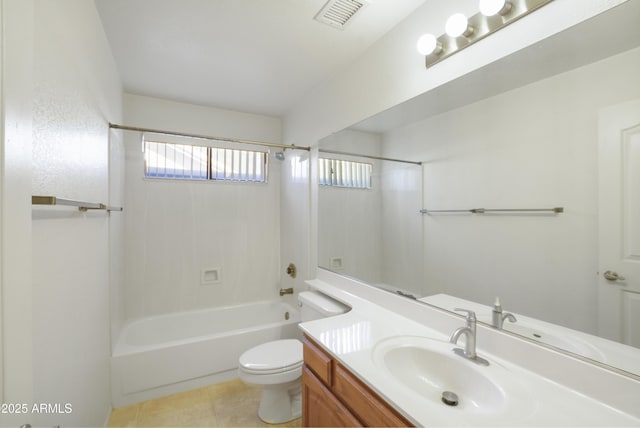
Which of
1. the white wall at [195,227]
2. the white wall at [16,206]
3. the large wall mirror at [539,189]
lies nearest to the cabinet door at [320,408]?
the large wall mirror at [539,189]

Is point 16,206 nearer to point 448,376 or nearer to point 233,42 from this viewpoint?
point 448,376

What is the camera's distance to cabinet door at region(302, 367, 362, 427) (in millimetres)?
1014

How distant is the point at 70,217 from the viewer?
1.12 m

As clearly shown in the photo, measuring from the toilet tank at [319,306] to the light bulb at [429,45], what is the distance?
151 cm

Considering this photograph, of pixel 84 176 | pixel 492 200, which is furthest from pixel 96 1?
pixel 492 200

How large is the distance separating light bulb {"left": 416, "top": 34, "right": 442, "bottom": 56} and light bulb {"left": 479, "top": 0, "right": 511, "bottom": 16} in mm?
219

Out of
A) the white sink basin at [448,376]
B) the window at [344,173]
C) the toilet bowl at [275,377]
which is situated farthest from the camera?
the window at [344,173]

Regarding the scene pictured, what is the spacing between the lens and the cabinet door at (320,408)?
1014 millimetres

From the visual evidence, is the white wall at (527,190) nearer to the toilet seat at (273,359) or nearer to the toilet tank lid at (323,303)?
the toilet tank lid at (323,303)

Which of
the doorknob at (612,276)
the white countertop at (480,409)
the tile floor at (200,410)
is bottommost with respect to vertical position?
the tile floor at (200,410)

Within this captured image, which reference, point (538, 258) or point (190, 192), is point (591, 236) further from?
point (190, 192)

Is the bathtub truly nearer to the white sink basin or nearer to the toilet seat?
the toilet seat

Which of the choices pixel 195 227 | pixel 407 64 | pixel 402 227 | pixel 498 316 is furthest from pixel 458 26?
pixel 195 227

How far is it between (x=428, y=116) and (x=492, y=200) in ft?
1.75
